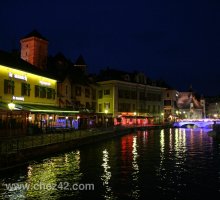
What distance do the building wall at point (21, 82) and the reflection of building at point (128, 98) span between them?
2944 centimetres

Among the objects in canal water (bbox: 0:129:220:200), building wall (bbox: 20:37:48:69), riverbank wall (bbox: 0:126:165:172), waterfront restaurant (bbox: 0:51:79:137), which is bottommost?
canal water (bbox: 0:129:220:200)

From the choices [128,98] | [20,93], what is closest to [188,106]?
[128,98]

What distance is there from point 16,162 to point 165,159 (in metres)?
13.7

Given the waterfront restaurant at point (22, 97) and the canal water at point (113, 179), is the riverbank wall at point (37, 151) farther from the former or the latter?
the waterfront restaurant at point (22, 97)

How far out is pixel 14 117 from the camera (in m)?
34.8

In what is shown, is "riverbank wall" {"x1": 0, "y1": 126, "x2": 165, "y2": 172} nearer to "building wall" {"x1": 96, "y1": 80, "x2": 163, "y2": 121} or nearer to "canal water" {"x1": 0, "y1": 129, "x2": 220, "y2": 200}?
"canal water" {"x1": 0, "y1": 129, "x2": 220, "y2": 200}

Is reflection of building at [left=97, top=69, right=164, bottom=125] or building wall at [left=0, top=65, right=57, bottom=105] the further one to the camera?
reflection of building at [left=97, top=69, right=164, bottom=125]

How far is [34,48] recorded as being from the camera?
5612 cm

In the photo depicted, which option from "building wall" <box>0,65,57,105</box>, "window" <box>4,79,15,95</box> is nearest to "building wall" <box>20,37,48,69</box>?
"building wall" <box>0,65,57,105</box>

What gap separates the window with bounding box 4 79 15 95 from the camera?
123 ft

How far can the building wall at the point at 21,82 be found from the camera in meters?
37.1

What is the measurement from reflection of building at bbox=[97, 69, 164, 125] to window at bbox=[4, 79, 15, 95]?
126 feet

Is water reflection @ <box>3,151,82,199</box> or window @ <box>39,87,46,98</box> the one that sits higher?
window @ <box>39,87,46,98</box>

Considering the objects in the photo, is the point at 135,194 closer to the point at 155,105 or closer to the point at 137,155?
the point at 137,155
